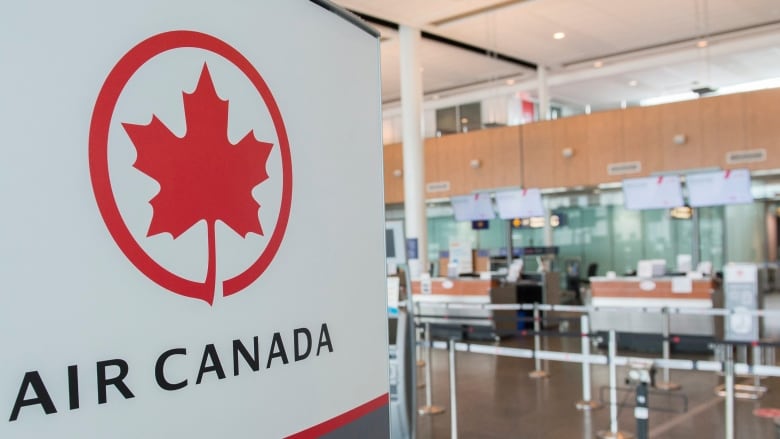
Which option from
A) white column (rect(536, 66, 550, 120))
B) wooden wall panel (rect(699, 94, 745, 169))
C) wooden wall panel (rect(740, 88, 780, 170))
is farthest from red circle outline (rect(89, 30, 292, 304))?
white column (rect(536, 66, 550, 120))

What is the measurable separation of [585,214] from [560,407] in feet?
41.2

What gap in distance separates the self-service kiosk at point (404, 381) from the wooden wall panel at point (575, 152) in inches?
356

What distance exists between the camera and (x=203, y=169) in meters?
1.16

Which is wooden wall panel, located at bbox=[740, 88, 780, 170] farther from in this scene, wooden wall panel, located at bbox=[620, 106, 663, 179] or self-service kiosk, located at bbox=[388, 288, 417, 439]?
self-service kiosk, located at bbox=[388, 288, 417, 439]

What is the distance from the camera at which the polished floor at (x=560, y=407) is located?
18.6 feet

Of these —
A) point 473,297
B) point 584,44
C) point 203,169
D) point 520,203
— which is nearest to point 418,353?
point 473,297

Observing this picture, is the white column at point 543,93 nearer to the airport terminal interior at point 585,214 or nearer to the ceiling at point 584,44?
the airport terminal interior at point 585,214

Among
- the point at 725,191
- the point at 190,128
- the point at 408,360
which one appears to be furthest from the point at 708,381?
the point at 190,128

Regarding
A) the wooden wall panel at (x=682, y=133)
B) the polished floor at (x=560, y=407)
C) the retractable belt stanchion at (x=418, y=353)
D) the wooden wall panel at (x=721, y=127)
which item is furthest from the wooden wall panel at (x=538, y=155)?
the polished floor at (x=560, y=407)

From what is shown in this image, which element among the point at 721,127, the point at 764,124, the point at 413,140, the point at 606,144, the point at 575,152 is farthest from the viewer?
the point at 575,152

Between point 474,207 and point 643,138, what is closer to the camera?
point 643,138

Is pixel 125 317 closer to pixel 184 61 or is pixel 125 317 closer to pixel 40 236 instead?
pixel 40 236

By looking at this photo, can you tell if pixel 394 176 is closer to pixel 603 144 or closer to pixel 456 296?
pixel 456 296

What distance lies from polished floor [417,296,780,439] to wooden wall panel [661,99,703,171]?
177 inches
